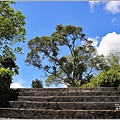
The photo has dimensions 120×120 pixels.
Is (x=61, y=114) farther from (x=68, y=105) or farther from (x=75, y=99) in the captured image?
(x=75, y=99)

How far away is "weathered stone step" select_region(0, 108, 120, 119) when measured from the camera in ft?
15.8

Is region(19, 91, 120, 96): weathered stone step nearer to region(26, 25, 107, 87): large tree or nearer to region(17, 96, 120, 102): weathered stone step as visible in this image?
region(17, 96, 120, 102): weathered stone step

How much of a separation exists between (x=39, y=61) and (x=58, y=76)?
86.8 inches

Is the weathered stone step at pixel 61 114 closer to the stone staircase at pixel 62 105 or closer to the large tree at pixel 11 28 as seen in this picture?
the stone staircase at pixel 62 105

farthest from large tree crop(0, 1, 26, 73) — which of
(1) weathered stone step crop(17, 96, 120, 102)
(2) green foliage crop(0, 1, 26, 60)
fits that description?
(1) weathered stone step crop(17, 96, 120, 102)

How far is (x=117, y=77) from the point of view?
9023 mm

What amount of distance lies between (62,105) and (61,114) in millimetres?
849

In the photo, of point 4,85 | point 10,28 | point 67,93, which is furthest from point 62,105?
point 10,28

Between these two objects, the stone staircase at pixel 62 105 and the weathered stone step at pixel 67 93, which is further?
the weathered stone step at pixel 67 93

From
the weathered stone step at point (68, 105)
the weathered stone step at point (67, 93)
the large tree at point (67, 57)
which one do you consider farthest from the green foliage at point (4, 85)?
the large tree at point (67, 57)

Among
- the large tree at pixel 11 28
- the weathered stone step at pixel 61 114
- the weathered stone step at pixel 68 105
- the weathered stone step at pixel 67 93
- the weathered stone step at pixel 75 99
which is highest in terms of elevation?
the large tree at pixel 11 28

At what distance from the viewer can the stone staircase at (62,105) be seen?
193 inches

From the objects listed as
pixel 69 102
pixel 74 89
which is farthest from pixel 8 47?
pixel 69 102

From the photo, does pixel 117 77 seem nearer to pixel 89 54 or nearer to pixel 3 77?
pixel 3 77
